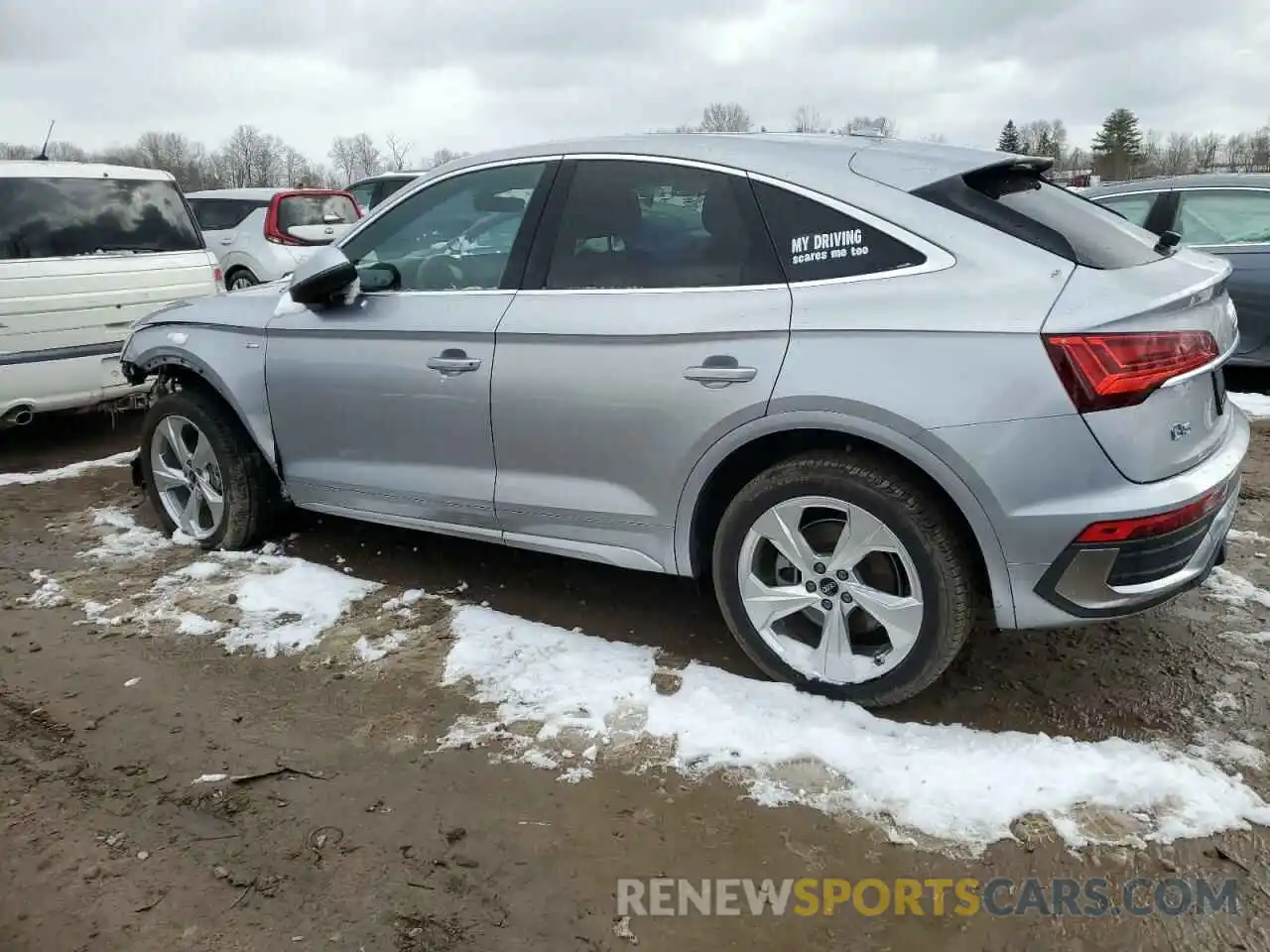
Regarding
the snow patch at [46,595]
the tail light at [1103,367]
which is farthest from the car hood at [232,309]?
the tail light at [1103,367]

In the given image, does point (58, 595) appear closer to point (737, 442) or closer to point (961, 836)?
point (737, 442)

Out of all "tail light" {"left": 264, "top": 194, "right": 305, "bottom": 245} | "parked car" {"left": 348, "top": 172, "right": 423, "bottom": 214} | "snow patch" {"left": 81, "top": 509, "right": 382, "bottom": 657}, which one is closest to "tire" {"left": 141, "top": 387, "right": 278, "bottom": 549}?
"snow patch" {"left": 81, "top": 509, "right": 382, "bottom": 657}

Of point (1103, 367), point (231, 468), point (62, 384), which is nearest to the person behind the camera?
point (1103, 367)

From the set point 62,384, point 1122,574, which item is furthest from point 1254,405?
point 62,384

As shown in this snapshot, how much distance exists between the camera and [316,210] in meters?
12.1

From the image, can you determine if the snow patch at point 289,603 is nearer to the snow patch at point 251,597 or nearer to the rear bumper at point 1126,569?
the snow patch at point 251,597

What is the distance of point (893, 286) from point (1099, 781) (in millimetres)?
1438

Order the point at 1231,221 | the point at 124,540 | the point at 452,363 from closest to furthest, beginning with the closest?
the point at 452,363
the point at 124,540
the point at 1231,221

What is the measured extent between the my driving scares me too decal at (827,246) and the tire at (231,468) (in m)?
2.66

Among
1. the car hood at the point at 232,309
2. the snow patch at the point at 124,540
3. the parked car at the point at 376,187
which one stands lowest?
the snow patch at the point at 124,540

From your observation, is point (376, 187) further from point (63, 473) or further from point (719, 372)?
point (719, 372)

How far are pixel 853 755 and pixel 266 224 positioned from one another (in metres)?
10.8

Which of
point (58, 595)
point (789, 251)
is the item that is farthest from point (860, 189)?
point (58, 595)

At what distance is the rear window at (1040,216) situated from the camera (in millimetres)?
2602
